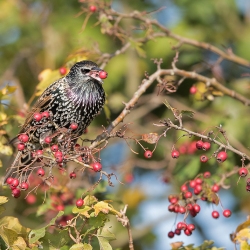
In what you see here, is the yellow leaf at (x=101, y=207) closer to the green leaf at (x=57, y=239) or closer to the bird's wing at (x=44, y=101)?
the green leaf at (x=57, y=239)

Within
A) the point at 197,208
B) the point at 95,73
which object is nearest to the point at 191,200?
the point at 197,208

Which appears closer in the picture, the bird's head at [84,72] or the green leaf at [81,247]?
the green leaf at [81,247]

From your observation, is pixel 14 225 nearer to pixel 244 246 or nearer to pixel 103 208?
pixel 103 208

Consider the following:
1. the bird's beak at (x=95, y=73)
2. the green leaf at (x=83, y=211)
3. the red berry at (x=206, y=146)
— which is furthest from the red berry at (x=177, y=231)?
the bird's beak at (x=95, y=73)

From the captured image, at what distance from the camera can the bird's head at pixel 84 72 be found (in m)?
5.28

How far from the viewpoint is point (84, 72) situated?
5.36 meters

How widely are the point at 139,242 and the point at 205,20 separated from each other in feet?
9.81

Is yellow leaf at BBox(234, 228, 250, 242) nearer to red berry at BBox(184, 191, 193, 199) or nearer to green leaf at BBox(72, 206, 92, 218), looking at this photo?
red berry at BBox(184, 191, 193, 199)

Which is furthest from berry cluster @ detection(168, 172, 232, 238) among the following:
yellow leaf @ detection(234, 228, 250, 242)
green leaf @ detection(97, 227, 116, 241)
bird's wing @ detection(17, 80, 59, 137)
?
bird's wing @ detection(17, 80, 59, 137)

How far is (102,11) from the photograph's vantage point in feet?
18.1

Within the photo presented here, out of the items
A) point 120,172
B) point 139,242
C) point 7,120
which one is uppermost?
point 7,120

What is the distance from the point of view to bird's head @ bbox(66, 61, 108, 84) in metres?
5.28

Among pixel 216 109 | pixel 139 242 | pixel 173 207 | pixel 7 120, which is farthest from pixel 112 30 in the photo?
pixel 139 242

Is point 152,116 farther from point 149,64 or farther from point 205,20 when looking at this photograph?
point 205,20
